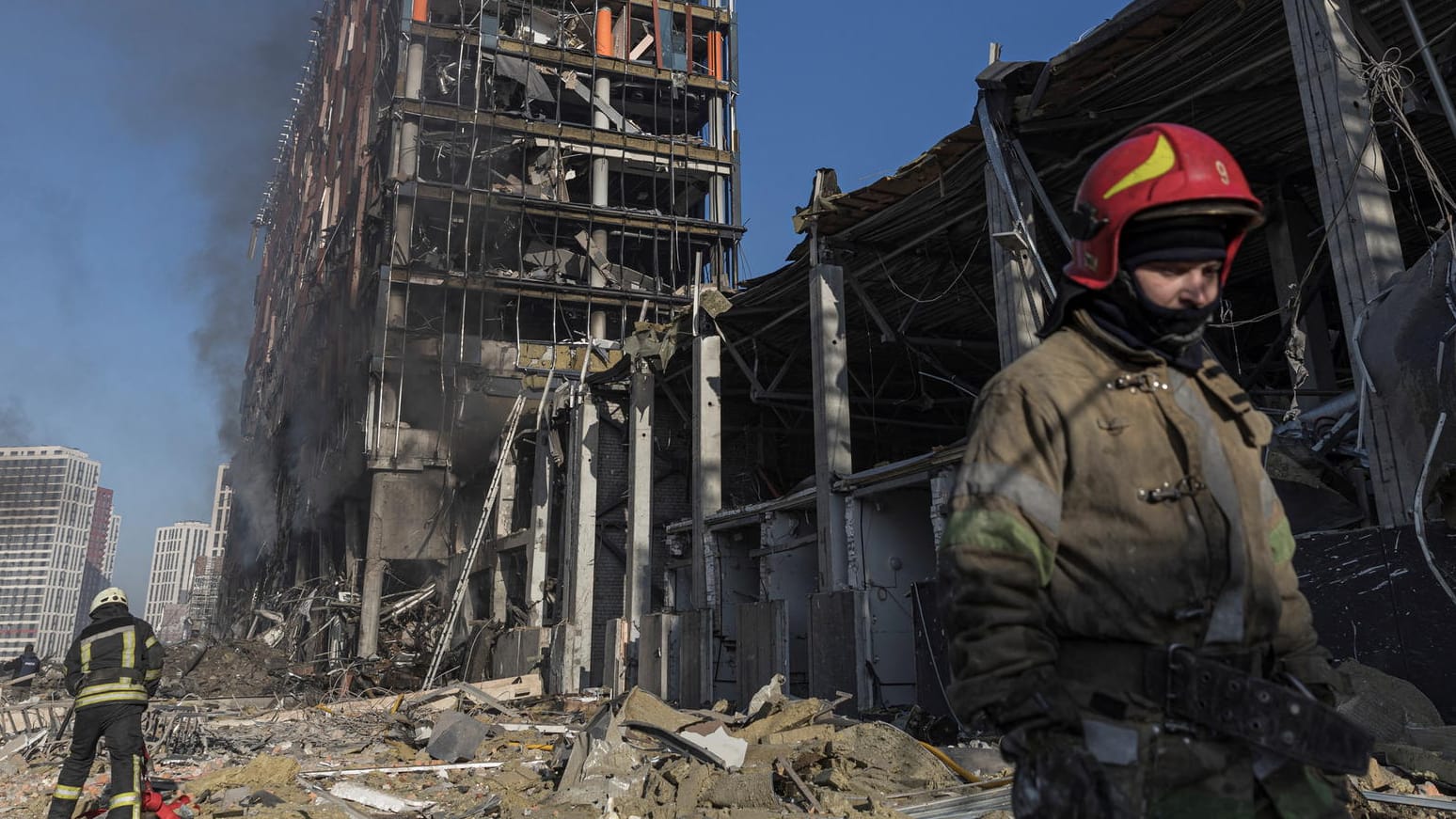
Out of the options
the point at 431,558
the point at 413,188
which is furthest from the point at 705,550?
the point at 413,188

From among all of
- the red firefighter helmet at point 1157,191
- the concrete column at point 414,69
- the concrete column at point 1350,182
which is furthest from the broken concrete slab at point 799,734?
the concrete column at point 414,69

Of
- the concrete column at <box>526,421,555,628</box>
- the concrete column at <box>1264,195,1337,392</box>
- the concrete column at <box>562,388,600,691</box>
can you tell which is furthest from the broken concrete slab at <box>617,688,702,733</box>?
the concrete column at <box>526,421,555,628</box>

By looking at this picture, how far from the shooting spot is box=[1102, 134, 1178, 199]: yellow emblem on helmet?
213 cm

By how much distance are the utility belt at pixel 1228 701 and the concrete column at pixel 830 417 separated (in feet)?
37.2

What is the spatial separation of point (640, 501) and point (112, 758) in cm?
1102

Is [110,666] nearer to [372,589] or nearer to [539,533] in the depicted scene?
[539,533]

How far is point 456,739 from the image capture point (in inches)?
428

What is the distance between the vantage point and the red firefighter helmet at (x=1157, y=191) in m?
2.11

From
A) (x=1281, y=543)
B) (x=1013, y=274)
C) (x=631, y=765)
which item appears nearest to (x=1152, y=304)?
(x=1281, y=543)

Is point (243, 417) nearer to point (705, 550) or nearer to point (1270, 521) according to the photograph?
point (705, 550)

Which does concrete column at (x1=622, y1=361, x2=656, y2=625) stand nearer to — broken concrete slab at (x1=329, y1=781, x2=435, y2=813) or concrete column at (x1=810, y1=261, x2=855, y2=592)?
concrete column at (x1=810, y1=261, x2=855, y2=592)

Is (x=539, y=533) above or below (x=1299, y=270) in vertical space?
below

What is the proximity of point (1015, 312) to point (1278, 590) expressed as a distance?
8.97 metres

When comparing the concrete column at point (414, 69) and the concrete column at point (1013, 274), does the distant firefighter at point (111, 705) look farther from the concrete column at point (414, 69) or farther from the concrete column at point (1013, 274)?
the concrete column at point (414, 69)
